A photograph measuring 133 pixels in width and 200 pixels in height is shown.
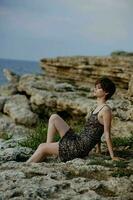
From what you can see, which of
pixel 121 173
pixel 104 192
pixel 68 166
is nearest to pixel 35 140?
pixel 68 166

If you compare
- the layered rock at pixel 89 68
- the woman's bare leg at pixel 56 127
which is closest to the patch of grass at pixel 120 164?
the woman's bare leg at pixel 56 127

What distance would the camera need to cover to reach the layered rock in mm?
21422

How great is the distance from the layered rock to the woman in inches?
373

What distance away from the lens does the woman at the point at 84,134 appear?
11.2 meters

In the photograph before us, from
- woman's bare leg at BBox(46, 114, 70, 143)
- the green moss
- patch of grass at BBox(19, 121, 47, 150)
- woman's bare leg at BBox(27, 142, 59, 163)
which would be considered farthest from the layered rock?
the green moss

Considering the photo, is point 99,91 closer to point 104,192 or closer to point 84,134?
point 84,134

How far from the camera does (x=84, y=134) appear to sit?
1151 centimetres

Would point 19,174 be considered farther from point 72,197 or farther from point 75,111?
point 75,111

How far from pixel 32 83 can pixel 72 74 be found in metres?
2.09

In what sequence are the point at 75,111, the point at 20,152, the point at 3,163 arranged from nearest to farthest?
the point at 3,163, the point at 20,152, the point at 75,111

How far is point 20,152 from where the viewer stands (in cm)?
1173

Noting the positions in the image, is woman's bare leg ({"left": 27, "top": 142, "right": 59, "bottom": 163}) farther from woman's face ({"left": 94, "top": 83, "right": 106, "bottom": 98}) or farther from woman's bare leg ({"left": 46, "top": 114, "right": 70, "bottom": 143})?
woman's face ({"left": 94, "top": 83, "right": 106, "bottom": 98})

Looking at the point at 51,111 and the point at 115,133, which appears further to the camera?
the point at 51,111

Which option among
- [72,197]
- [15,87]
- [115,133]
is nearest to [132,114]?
[115,133]
